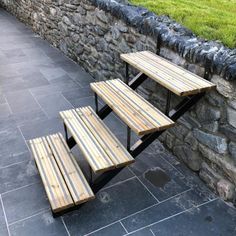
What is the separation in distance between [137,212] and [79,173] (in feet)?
1.64

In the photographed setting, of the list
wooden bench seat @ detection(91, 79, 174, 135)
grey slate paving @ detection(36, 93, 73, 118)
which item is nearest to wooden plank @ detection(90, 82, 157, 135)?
wooden bench seat @ detection(91, 79, 174, 135)

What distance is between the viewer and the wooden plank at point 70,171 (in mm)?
2152

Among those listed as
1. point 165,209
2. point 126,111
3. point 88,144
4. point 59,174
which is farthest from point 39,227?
point 126,111

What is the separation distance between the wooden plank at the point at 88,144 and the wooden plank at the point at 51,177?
29 cm

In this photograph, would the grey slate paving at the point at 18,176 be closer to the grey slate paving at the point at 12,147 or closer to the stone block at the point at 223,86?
the grey slate paving at the point at 12,147

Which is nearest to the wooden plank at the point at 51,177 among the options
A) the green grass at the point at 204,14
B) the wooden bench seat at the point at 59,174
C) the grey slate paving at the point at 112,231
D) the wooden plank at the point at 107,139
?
the wooden bench seat at the point at 59,174

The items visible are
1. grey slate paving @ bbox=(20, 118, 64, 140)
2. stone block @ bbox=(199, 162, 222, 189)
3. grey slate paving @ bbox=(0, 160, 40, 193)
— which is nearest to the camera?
stone block @ bbox=(199, 162, 222, 189)

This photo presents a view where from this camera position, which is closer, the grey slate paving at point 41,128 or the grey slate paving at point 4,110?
the grey slate paving at point 41,128

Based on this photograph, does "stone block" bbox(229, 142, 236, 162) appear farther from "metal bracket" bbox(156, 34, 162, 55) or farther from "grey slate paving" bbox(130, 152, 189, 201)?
"metal bracket" bbox(156, 34, 162, 55)

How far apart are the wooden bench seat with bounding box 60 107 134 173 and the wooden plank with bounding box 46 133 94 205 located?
0.23 meters

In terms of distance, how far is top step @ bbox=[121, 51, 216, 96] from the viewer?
2111 millimetres

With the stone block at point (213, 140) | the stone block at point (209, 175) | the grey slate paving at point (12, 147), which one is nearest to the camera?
the stone block at point (213, 140)

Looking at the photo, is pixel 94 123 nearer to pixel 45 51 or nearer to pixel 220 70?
pixel 220 70

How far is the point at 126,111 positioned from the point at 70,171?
615 mm
